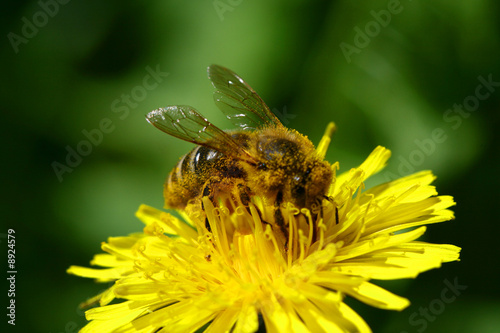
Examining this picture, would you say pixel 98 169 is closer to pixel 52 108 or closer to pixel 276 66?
pixel 52 108

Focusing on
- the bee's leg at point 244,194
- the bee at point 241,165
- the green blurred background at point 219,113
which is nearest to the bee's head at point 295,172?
the bee at point 241,165

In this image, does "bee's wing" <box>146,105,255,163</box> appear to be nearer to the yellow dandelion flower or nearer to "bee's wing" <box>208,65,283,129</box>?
the yellow dandelion flower

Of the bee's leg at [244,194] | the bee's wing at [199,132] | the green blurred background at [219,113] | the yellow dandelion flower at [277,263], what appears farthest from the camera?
the green blurred background at [219,113]

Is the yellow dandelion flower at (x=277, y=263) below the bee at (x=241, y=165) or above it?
below

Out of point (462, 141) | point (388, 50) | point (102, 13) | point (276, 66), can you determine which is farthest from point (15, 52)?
point (462, 141)

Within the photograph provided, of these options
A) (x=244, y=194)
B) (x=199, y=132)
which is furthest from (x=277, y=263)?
(x=199, y=132)

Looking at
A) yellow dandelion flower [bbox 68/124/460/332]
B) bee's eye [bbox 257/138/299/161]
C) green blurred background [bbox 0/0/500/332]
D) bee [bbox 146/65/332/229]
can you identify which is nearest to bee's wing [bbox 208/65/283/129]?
bee [bbox 146/65/332/229]

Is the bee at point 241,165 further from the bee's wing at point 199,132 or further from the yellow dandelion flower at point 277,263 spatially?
the yellow dandelion flower at point 277,263
